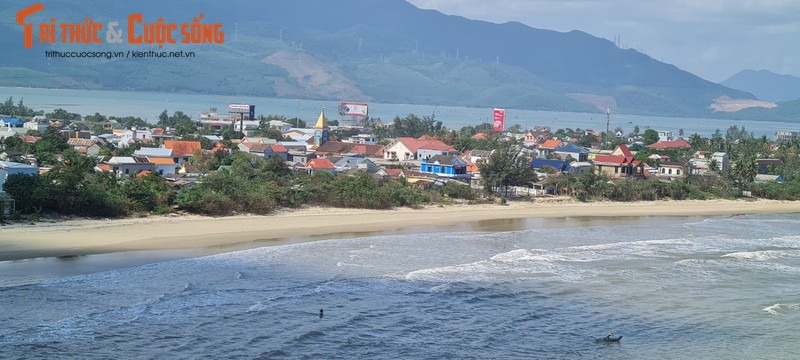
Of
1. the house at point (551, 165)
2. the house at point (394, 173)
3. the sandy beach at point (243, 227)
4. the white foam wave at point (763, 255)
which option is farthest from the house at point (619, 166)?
the white foam wave at point (763, 255)

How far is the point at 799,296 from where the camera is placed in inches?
855

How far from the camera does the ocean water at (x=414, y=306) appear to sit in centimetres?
1527

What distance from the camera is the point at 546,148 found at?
62.5 metres

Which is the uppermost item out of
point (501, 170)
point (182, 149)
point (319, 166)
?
point (182, 149)

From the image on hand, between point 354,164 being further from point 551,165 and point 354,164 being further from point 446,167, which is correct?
point 551,165

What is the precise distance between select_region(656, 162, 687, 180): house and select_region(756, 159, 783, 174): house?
9312mm

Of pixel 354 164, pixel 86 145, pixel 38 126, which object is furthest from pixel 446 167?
pixel 38 126

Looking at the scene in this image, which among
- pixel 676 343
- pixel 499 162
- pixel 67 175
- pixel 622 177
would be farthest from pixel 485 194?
pixel 676 343

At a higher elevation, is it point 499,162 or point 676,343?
point 499,162

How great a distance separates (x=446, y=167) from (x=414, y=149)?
1103cm

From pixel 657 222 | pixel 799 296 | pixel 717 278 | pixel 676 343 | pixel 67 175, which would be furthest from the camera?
pixel 657 222

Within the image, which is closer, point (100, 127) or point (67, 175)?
point (67, 175)

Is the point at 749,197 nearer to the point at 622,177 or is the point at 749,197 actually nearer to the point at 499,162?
the point at 622,177

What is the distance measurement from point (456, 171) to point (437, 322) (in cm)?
2544
